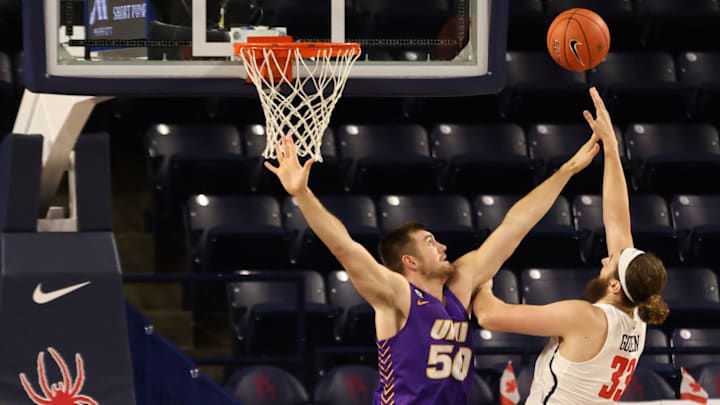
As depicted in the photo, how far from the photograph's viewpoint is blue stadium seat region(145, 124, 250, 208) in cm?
867

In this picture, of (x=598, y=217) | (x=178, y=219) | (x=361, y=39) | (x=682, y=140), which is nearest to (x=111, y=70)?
(x=361, y=39)

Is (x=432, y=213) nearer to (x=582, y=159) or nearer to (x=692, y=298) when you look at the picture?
(x=692, y=298)

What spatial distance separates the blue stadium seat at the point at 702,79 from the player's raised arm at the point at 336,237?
549 cm

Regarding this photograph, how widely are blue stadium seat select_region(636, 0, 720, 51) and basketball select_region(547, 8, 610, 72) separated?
4441mm

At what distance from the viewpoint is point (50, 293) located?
19.3 ft

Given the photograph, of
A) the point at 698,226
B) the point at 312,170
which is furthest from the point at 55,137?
the point at 698,226

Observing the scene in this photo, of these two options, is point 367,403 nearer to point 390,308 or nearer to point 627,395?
point 627,395

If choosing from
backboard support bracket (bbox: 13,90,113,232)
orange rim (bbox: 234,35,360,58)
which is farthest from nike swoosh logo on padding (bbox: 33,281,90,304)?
orange rim (bbox: 234,35,360,58)

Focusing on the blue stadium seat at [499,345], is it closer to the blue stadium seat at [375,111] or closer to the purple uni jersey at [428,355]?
the blue stadium seat at [375,111]

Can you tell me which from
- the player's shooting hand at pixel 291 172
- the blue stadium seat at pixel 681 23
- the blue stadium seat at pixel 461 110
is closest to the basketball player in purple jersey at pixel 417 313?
the player's shooting hand at pixel 291 172

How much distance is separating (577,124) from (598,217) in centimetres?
95

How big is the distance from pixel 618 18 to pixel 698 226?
1.96 meters

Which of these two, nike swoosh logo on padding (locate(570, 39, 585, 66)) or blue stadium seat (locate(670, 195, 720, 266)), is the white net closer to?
nike swoosh logo on padding (locate(570, 39, 585, 66))

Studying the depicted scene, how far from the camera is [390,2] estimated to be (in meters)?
6.15
